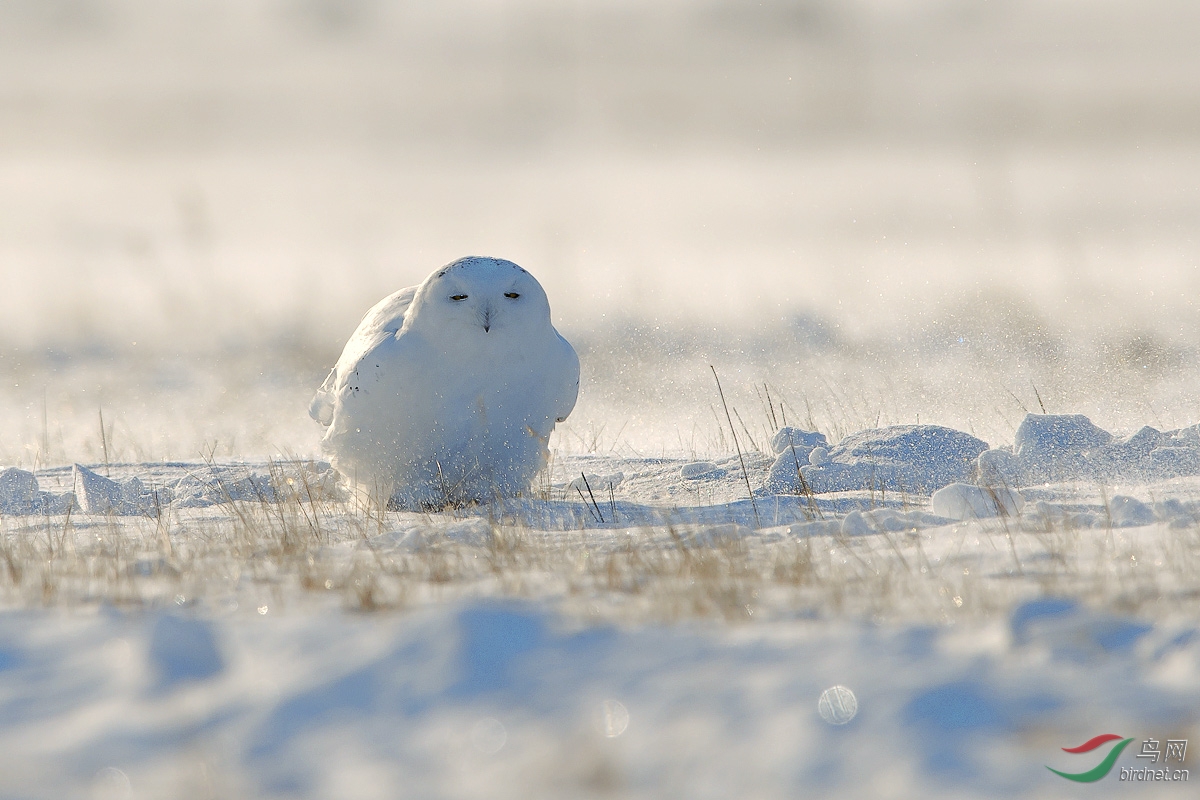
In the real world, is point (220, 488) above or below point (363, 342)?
below

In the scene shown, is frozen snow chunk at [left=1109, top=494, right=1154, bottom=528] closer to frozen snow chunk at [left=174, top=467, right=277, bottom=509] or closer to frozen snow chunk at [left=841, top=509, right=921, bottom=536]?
frozen snow chunk at [left=841, top=509, right=921, bottom=536]

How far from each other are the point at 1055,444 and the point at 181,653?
473 cm

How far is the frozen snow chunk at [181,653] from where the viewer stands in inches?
98.9

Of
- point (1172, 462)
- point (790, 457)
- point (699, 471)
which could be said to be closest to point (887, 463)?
point (790, 457)

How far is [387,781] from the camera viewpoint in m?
2.17

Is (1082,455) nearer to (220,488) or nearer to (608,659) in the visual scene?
(608,659)

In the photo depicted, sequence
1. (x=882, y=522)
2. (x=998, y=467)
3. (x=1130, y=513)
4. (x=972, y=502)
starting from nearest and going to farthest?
(x=1130, y=513), (x=882, y=522), (x=972, y=502), (x=998, y=467)

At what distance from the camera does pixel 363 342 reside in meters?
5.70

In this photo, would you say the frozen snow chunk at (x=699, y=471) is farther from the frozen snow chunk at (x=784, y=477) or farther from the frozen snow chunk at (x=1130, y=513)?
the frozen snow chunk at (x=1130, y=513)

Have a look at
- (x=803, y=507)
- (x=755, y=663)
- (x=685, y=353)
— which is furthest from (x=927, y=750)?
(x=685, y=353)

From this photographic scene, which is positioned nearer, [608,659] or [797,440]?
[608,659]

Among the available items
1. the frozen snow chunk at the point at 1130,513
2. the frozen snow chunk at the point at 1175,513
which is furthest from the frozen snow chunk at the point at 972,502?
the frozen snow chunk at the point at 1175,513

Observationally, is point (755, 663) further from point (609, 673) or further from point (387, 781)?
point (387, 781)

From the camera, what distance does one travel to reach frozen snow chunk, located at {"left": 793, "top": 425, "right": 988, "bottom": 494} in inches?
222
